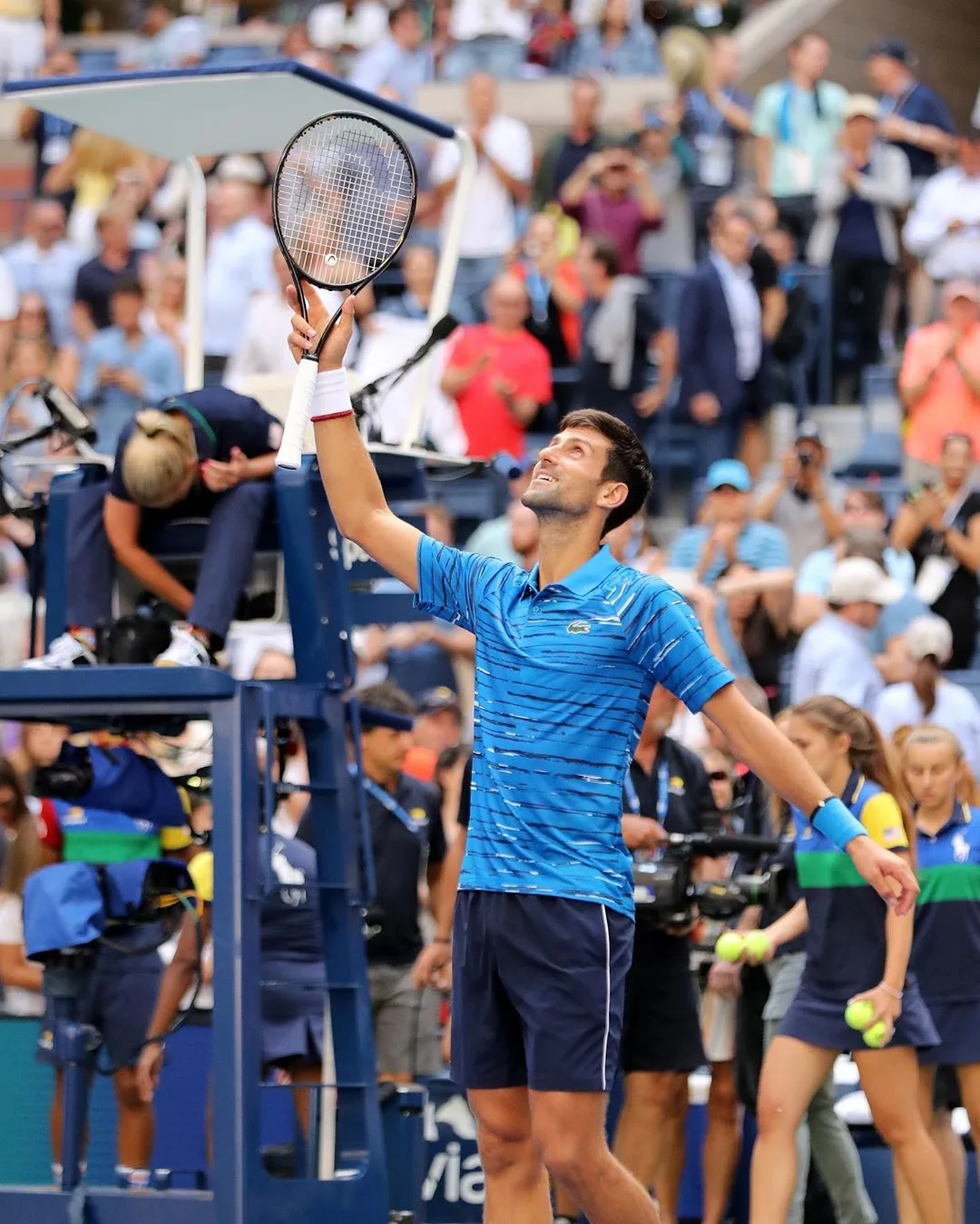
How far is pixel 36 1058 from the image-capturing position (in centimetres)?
700

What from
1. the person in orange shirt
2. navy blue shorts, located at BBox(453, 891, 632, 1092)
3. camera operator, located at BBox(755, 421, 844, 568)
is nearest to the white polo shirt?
the person in orange shirt

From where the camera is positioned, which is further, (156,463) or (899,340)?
(899,340)

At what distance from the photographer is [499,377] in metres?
12.5

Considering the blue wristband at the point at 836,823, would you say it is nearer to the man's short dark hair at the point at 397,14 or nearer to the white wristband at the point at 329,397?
the white wristband at the point at 329,397

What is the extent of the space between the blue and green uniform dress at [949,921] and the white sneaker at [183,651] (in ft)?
7.89

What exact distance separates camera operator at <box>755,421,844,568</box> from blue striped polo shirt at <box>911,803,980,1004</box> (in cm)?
398

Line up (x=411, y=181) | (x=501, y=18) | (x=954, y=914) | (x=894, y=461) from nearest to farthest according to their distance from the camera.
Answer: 1. (x=411, y=181)
2. (x=954, y=914)
3. (x=894, y=461)
4. (x=501, y=18)

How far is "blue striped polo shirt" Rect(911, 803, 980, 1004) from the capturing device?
7.27m

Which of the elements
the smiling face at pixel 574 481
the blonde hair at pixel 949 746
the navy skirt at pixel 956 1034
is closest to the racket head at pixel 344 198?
the smiling face at pixel 574 481

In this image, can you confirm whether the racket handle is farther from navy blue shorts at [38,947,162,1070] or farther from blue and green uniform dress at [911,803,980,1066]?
blue and green uniform dress at [911,803,980,1066]

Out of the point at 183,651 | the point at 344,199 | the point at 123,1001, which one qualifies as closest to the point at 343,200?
the point at 344,199

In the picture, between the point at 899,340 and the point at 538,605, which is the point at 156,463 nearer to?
the point at 538,605

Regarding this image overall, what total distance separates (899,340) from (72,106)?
774 centimetres

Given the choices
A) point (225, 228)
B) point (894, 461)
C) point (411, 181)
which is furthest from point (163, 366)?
point (411, 181)
